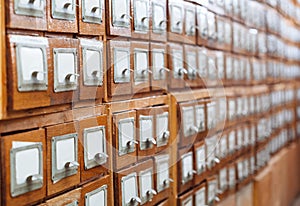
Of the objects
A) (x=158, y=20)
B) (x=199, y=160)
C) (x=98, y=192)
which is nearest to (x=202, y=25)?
(x=158, y=20)

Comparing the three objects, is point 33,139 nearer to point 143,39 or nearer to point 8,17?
point 8,17

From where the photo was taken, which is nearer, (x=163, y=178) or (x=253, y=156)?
(x=163, y=178)

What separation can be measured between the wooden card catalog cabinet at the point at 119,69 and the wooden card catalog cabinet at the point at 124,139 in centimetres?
8

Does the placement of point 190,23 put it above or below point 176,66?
above

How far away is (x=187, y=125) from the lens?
2.16 metres

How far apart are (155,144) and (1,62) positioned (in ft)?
2.85

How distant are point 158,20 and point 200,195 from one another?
87 cm

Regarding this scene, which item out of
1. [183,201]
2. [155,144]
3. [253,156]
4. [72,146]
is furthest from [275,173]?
[72,146]

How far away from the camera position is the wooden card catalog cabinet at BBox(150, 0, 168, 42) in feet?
6.12

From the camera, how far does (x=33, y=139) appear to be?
1240mm

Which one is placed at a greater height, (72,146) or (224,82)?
(224,82)

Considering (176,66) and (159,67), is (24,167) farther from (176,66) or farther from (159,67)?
(176,66)

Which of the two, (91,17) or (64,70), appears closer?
(64,70)

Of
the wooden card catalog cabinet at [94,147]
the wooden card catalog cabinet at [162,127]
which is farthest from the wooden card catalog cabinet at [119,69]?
the wooden card catalog cabinet at [162,127]
